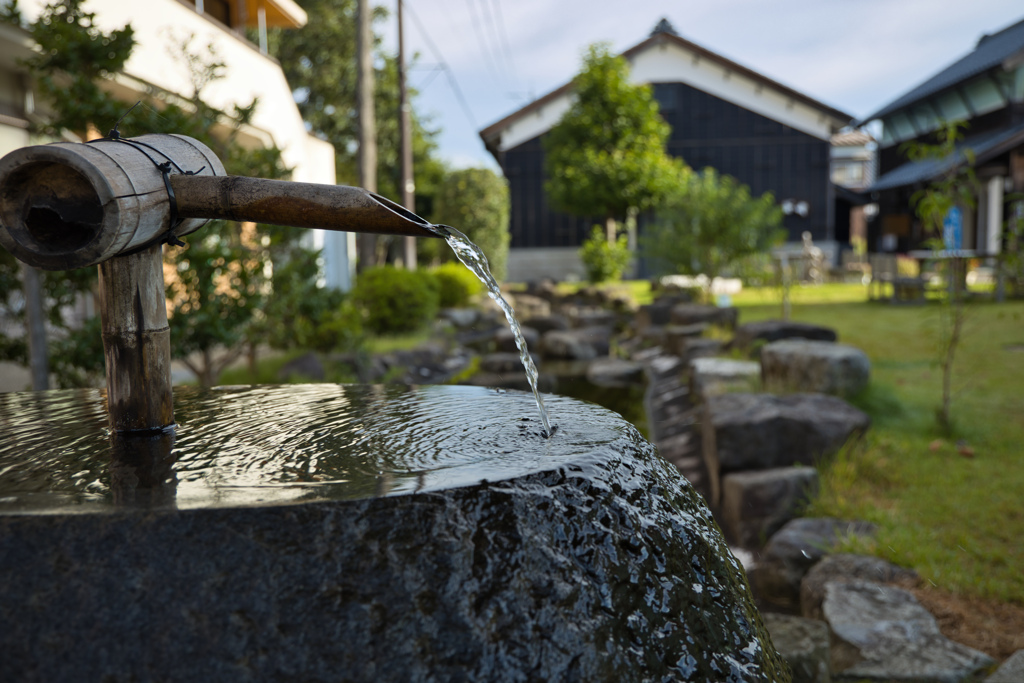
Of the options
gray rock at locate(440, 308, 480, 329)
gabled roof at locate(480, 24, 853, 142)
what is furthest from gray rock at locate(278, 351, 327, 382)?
gabled roof at locate(480, 24, 853, 142)

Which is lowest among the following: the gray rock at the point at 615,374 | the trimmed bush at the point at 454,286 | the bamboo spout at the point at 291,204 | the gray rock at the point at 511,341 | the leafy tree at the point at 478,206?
the gray rock at the point at 615,374

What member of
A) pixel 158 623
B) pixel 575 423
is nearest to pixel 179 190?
pixel 158 623

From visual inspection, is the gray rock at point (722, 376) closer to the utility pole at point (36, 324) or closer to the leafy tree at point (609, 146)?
the utility pole at point (36, 324)

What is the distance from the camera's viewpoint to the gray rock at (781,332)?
24.5ft

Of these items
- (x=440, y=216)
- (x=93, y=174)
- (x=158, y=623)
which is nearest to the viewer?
(x=158, y=623)

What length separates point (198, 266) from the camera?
527 cm

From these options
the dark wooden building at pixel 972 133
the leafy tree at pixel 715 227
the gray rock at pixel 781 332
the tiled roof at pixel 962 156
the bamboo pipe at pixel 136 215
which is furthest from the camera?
the dark wooden building at pixel 972 133

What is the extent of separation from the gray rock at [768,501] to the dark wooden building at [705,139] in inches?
815

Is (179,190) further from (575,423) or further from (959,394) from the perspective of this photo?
(959,394)

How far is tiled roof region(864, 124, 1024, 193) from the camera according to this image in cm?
1566

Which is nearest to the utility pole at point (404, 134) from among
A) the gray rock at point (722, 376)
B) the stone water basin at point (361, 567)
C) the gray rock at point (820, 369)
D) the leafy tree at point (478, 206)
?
the leafy tree at point (478, 206)

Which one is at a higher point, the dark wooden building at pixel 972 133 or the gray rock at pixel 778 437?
the dark wooden building at pixel 972 133

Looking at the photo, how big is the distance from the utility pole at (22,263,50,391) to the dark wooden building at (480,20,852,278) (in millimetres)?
20681

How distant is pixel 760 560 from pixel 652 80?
2306 centimetres
